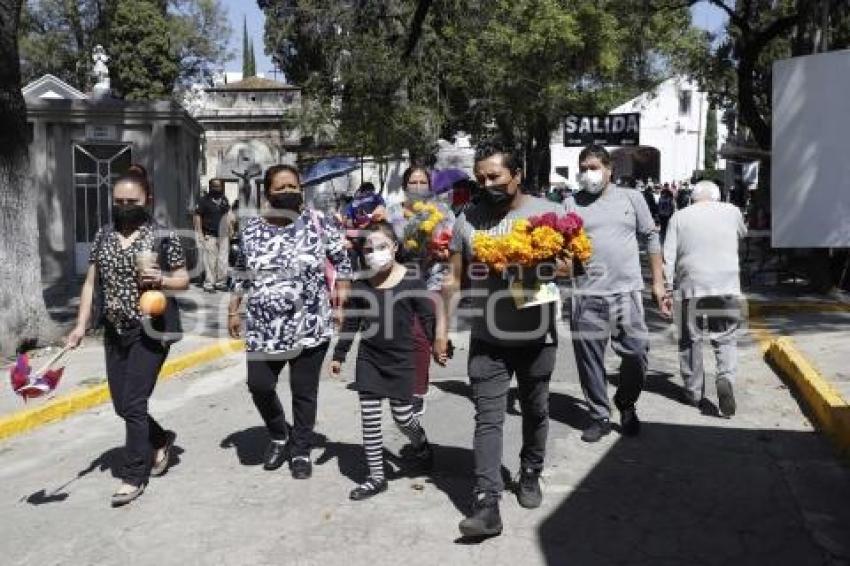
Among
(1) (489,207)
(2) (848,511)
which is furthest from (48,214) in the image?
(2) (848,511)

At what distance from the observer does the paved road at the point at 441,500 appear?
464 cm

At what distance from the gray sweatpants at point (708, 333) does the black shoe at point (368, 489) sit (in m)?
3.03

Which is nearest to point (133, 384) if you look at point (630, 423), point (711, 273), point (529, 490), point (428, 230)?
point (529, 490)

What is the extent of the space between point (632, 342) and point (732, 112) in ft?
130

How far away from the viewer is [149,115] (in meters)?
Result: 16.9

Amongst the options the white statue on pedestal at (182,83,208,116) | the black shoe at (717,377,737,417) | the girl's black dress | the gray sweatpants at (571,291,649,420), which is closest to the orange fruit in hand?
the girl's black dress

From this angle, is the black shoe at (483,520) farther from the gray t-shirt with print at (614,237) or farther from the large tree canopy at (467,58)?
the large tree canopy at (467,58)

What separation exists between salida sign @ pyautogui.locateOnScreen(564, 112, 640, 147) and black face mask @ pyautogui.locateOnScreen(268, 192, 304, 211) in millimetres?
27223

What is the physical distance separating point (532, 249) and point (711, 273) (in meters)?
3.01

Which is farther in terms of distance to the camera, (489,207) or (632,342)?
(632,342)

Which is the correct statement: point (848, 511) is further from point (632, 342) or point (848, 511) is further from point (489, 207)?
point (489, 207)

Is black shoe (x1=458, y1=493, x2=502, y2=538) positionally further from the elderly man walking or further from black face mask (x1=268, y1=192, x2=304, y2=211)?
the elderly man walking

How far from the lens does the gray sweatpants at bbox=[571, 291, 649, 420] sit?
6.53 meters

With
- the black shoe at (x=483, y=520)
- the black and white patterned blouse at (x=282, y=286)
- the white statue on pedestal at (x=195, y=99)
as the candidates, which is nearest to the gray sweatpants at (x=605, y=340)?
the black and white patterned blouse at (x=282, y=286)
